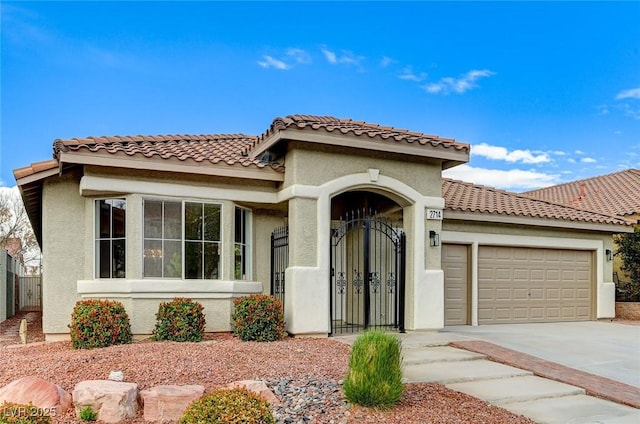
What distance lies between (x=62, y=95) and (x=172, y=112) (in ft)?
10.4

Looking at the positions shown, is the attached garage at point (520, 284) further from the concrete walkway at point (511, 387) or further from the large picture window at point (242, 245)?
the large picture window at point (242, 245)

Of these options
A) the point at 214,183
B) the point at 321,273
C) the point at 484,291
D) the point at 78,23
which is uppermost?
the point at 78,23

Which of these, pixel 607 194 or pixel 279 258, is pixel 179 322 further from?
pixel 607 194

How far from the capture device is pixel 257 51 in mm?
14820

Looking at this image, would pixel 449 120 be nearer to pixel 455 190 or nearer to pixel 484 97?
pixel 484 97

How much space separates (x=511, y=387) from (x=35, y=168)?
9.64 metres

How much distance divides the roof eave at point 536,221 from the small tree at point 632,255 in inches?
79.7

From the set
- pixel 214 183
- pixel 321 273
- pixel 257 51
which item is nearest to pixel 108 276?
pixel 214 183

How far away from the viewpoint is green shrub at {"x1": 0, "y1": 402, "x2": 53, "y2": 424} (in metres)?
4.48

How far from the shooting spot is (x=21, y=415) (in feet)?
14.9

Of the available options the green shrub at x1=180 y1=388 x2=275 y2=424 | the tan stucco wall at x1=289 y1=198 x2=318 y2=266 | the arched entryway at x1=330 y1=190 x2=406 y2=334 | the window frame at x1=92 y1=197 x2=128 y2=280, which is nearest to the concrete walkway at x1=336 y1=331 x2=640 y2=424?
the tan stucco wall at x1=289 y1=198 x2=318 y2=266

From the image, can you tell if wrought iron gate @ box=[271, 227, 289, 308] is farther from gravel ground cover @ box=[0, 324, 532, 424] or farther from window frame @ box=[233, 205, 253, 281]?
gravel ground cover @ box=[0, 324, 532, 424]

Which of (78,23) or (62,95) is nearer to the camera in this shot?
(78,23)

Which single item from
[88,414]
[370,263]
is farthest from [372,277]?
[88,414]
